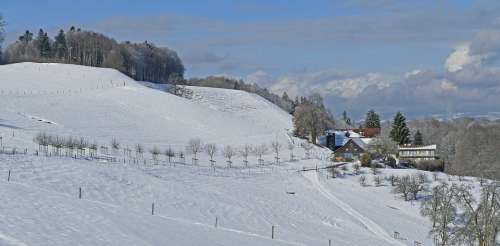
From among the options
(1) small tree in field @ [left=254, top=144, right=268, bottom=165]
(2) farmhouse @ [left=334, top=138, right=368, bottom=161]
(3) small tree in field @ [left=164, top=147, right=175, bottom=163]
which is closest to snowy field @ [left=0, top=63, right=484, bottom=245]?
(1) small tree in field @ [left=254, top=144, right=268, bottom=165]

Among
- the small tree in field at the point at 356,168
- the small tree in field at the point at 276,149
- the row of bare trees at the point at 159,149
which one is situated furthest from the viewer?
the small tree in field at the point at 276,149

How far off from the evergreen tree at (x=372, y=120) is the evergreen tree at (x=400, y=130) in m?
23.4

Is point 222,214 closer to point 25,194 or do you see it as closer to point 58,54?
point 25,194

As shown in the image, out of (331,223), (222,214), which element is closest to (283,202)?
(331,223)

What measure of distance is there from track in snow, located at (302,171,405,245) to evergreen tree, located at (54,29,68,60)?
4902 inches

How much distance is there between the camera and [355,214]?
57312mm

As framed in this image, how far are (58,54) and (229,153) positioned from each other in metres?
113

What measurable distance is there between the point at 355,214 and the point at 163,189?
1749 centimetres

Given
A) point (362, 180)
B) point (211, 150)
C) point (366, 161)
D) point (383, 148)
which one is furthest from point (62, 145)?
point (383, 148)

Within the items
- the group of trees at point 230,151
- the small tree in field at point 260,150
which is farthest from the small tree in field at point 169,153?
the small tree in field at point 260,150

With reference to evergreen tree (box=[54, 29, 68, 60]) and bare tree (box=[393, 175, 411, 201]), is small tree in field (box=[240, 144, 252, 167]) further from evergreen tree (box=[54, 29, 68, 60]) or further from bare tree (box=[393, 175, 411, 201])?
evergreen tree (box=[54, 29, 68, 60])

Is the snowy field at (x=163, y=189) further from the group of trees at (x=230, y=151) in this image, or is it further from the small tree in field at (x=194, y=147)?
the small tree in field at (x=194, y=147)

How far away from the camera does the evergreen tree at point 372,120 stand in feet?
464

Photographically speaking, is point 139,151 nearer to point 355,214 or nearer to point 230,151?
point 230,151
